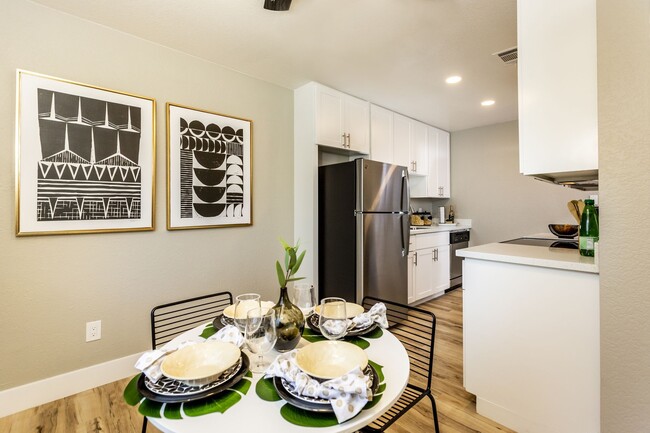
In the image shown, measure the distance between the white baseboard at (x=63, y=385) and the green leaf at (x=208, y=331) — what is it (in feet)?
4.59

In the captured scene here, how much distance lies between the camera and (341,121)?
3.15m

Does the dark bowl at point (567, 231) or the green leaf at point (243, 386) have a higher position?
the dark bowl at point (567, 231)

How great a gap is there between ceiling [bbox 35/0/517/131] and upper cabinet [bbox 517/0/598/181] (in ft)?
1.46

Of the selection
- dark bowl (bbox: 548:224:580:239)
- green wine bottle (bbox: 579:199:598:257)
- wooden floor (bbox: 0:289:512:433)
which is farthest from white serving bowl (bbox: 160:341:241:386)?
dark bowl (bbox: 548:224:580:239)

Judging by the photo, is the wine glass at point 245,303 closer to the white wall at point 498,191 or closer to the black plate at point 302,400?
the black plate at point 302,400

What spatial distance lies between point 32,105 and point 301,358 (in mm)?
2194

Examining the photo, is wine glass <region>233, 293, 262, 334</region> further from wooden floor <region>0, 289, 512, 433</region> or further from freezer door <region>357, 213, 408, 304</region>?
freezer door <region>357, 213, 408, 304</region>

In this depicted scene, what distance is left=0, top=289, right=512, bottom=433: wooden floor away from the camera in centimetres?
164

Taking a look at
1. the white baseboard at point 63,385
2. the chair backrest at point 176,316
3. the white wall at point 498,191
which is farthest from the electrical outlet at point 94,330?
the white wall at point 498,191

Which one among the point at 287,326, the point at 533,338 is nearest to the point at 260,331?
the point at 287,326

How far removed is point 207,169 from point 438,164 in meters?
3.51

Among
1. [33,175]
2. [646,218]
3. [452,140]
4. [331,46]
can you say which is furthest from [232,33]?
[452,140]

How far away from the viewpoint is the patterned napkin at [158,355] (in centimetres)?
83

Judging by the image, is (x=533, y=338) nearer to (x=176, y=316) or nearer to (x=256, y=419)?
(x=256, y=419)
